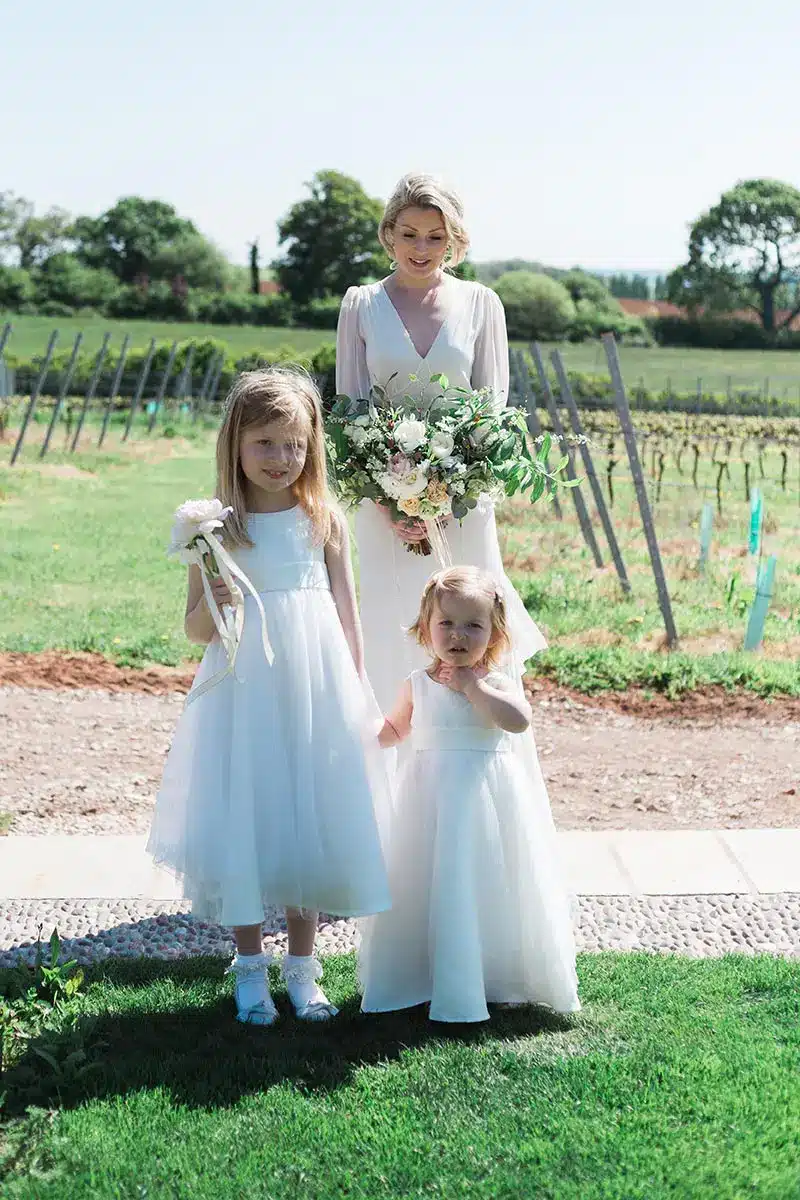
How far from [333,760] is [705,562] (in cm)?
922

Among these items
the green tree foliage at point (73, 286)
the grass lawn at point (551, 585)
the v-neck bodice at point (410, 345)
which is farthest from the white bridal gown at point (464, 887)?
the green tree foliage at point (73, 286)

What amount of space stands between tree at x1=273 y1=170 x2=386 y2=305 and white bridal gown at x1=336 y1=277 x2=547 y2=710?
8583 centimetres

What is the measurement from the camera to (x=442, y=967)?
137 inches

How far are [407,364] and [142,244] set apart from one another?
9774 centimetres

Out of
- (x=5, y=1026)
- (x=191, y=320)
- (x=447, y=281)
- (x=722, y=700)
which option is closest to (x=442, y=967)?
(x=5, y=1026)

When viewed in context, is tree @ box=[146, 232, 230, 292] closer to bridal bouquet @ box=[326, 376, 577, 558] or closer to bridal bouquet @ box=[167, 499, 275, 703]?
bridal bouquet @ box=[326, 376, 577, 558]

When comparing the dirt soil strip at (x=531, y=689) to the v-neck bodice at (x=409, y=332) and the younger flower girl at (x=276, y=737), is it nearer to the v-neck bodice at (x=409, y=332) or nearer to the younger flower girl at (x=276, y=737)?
the v-neck bodice at (x=409, y=332)

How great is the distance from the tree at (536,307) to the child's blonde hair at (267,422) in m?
75.1

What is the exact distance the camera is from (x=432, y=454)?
392cm

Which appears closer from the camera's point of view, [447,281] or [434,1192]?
[434,1192]

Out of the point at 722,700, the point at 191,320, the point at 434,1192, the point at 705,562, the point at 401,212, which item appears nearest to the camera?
the point at 434,1192

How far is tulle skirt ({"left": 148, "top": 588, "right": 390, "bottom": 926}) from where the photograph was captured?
341 centimetres

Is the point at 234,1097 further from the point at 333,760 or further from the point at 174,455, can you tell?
the point at 174,455

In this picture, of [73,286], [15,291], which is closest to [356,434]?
[15,291]
